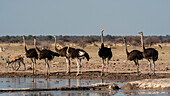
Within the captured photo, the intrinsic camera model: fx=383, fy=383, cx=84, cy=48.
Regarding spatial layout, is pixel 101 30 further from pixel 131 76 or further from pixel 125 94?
pixel 125 94

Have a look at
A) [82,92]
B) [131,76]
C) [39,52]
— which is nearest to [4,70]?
[39,52]

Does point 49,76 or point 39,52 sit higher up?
point 39,52

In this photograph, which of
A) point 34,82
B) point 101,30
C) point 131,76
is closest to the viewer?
point 34,82

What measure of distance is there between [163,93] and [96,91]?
268cm

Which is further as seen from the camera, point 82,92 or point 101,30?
point 101,30

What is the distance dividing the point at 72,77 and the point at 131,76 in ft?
10.7

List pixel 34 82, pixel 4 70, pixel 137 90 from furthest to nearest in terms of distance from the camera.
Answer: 1. pixel 4 70
2. pixel 34 82
3. pixel 137 90

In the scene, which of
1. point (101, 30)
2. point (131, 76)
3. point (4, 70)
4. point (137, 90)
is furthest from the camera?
point (4, 70)

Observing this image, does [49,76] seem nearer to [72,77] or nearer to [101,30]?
Result: [72,77]

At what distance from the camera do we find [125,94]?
14820 millimetres

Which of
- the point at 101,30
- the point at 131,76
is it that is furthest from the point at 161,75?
the point at 101,30

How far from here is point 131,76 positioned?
69.6 feet

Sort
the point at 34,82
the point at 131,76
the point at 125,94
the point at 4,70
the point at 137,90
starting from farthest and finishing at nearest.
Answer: the point at 4,70 → the point at 131,76 → the point at 34,82 → the point at 137,90 → the point at 125,94

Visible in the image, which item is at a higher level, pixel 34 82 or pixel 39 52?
pixel 39 52
